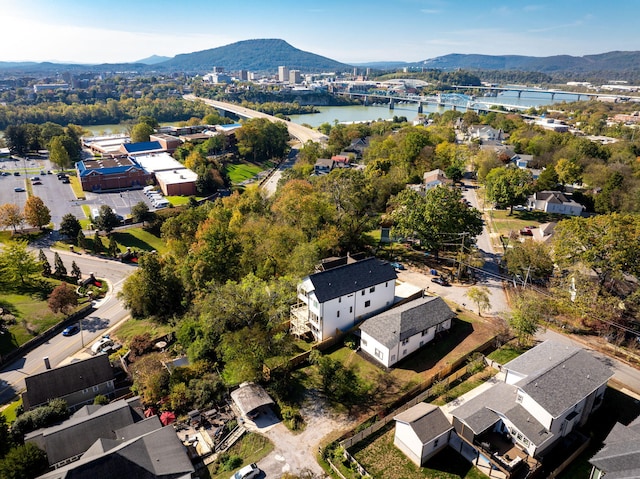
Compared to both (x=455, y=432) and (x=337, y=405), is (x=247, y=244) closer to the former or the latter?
(x=337, y=405)

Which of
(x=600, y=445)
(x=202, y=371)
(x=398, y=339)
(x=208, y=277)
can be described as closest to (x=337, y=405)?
(x=398, y=339)

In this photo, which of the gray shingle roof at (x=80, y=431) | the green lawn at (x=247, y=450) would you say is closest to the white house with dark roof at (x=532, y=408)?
the green lawn at (x=247, y=450)

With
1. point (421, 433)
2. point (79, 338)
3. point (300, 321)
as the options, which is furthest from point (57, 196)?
point (421, 433)

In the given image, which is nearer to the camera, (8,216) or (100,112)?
(8,216)

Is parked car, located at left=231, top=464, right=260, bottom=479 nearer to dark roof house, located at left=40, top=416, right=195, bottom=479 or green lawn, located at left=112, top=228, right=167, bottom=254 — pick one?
dark roof house, located at left=40, top=416, right=195, bottom=479

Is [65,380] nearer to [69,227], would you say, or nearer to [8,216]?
[69,227]

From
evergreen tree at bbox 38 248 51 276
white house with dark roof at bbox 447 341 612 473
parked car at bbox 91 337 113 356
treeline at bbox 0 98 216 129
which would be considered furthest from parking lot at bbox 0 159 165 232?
treeline at bbox 0 98 216 129
